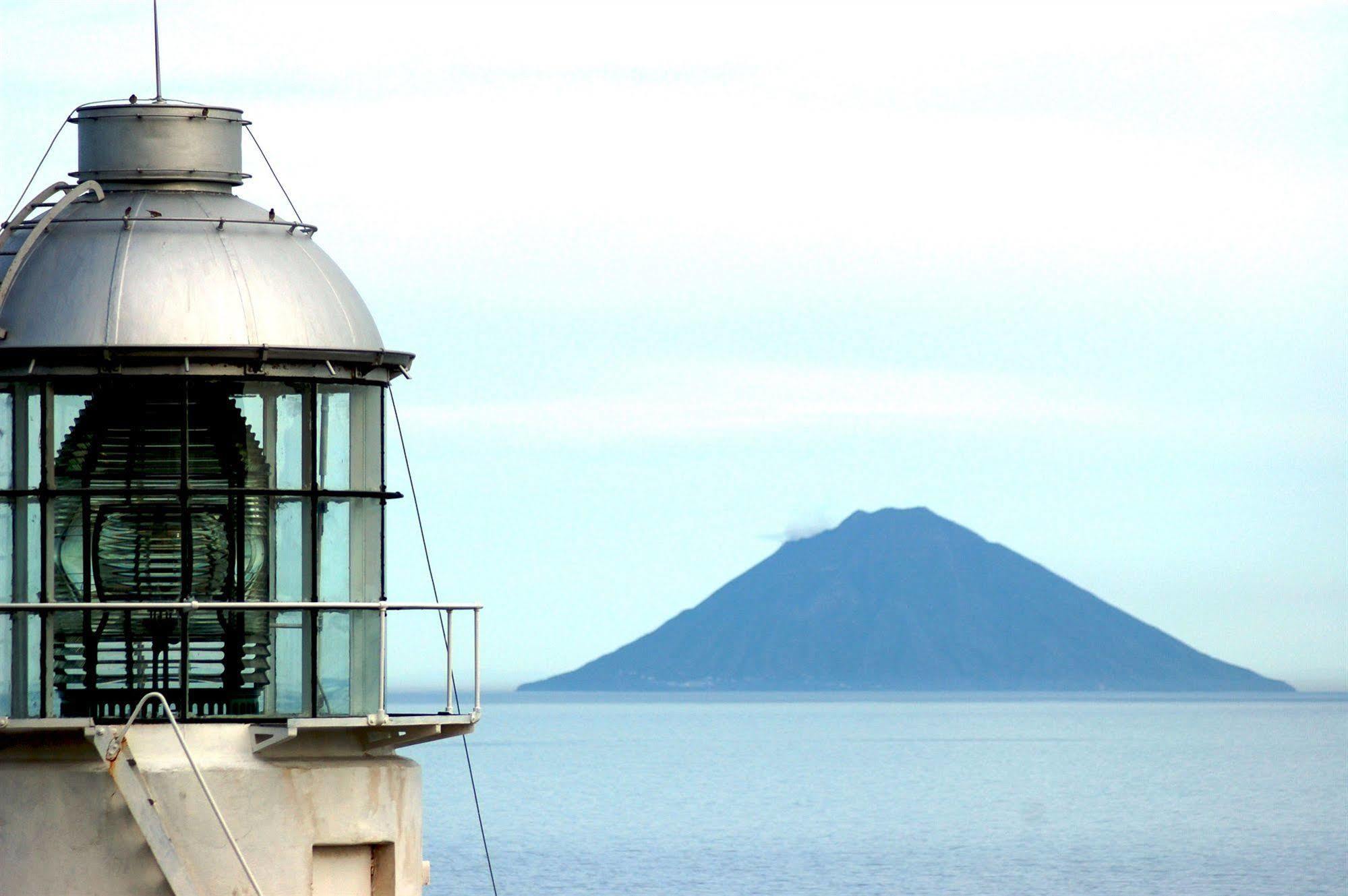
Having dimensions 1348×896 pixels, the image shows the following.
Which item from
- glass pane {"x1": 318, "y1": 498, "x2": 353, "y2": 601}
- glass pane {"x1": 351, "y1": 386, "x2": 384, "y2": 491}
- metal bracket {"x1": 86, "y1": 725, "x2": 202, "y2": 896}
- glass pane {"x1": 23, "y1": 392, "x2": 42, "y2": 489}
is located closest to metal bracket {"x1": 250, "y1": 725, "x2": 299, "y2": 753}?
metal bracket {"x1": 86, "y1": 725, "x2": 202, "y2": 896}

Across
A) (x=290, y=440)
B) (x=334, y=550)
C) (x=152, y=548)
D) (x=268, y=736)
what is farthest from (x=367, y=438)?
(x=268, y=736)

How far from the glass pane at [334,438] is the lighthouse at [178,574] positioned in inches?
0.7

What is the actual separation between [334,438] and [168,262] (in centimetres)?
119

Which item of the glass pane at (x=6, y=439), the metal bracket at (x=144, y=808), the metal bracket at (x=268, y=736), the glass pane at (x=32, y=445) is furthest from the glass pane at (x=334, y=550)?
the glass pane at (x=6, y=439)

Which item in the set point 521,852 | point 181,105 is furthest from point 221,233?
point 521,852

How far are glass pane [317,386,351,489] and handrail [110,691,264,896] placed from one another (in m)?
1.35

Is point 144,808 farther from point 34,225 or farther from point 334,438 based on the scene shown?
point 34,225

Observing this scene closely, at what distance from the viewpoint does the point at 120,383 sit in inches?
464

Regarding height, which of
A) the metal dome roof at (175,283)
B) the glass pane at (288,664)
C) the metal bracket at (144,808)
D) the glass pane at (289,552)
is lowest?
the metal bracket at (144,808)

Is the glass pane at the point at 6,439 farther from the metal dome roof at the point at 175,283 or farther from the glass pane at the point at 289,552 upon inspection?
the glass pane at the point at 289,552

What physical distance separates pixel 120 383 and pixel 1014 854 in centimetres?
8453

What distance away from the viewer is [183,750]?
1172 centimetres

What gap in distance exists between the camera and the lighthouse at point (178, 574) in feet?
38.3

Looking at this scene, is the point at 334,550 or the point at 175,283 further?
the point at 334,550
